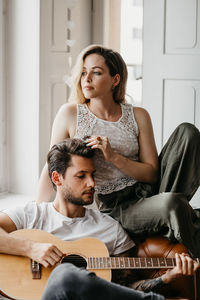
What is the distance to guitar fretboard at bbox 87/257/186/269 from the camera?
1.83 m

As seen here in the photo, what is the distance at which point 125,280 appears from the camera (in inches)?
76.2

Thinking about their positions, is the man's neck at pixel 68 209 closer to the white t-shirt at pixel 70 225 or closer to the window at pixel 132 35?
the white t-shirt at pixel 70 225

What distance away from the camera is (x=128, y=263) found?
6.07 ft

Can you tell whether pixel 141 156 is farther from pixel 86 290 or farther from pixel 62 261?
pixel 86 290

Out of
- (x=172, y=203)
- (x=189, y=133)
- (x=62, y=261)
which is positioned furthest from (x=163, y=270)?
(x=189, y=133)

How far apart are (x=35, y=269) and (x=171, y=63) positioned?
1.96 m

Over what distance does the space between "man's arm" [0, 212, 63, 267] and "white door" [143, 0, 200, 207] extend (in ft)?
5.61

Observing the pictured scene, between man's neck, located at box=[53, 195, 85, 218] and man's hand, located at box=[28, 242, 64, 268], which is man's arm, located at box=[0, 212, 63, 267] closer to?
man's hand, located at box=[28, 242, 64, 268]

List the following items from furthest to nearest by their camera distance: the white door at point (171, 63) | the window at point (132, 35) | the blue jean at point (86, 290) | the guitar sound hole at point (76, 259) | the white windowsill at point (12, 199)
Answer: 1. the window at point (132, 35)
2. the white door at point (171, 63)
3. the white windowsill at point (12, 199)
4. the guitar sound hole at point (76, 259)
5. the blue jean at point (86, 290)

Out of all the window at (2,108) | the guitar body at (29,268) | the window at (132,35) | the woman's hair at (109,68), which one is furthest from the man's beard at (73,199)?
the window at (132,35)

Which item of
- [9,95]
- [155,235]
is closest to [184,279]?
[155,235]

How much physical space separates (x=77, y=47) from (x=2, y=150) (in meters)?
0.87

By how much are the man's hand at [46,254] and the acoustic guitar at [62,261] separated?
0.03 metres

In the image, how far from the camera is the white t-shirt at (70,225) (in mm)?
2053
